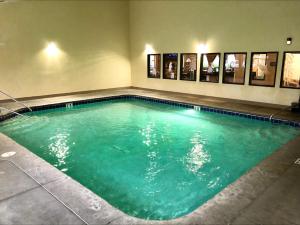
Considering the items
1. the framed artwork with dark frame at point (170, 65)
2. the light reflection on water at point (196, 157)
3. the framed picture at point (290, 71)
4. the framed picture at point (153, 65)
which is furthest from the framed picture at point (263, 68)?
the framed picture at point (153, 65)

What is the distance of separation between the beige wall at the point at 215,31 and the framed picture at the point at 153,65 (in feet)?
0.79

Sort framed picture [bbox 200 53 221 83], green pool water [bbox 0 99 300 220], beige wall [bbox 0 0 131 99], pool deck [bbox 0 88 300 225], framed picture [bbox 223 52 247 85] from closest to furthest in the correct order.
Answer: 1. pool deck [bbox 0 88 300 225]
2. green pool water [bbox 0 99 300 220]
3. framed picture [bbox 223 52 247 85]
4. beige wall [bbox 0 0 131 99]
5. framed picture [bbox 200 53 221 83]

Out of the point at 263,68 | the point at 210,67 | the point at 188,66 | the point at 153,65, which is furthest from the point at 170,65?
the point at 263,68

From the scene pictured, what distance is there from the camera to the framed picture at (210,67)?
8703 mm

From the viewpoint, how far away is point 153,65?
430 inches

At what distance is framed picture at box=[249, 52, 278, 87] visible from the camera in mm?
7418

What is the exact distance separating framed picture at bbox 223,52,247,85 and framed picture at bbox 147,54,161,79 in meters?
3.07

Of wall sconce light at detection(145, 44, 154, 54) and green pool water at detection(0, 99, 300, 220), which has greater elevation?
wall sconce light at detection(145, 44, 154, 54)

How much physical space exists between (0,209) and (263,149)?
14.2ft

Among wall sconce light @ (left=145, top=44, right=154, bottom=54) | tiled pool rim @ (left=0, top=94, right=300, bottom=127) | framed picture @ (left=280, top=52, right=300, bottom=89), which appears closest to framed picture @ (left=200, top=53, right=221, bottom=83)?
tiled pool rim @ (left=0, top=94, right=300, bottom=127)

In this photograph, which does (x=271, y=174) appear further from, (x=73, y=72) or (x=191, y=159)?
(x=73, y=72)

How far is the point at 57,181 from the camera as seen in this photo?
302 centimetres

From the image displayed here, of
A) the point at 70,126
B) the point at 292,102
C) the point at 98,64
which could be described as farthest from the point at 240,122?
the point at 98,64

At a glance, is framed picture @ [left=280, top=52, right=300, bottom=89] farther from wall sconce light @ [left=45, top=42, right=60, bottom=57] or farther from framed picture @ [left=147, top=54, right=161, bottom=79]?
wall sconce light @ [left=45, top=42, right=60, bottom=57]
